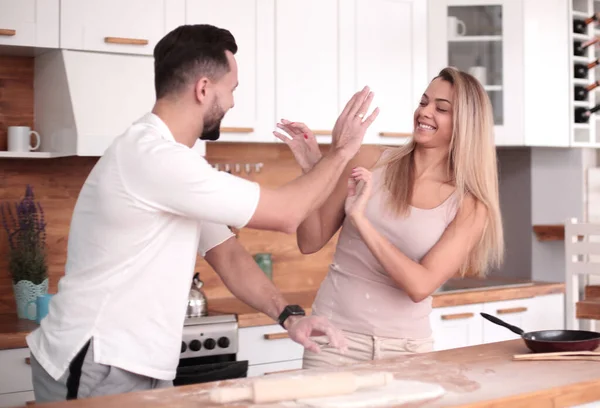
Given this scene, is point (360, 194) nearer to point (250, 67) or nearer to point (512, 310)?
point (250, 67)

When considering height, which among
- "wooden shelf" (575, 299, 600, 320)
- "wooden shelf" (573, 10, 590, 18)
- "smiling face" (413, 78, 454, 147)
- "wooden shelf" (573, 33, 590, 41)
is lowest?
"wooden shelf" (575, 299, 600, 320)

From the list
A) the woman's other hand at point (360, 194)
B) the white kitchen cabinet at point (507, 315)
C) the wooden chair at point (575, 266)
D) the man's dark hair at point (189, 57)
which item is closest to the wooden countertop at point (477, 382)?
the woman's other hand at point (360, 194)

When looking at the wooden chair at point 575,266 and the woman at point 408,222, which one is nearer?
the woman at point 408,222

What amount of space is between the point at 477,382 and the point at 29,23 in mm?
2282

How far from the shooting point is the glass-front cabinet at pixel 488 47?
4.70m

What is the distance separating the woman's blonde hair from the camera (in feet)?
8.77

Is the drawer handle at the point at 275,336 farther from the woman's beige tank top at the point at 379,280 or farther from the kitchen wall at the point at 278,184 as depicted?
the woman's beige tank top at the point at 379,280

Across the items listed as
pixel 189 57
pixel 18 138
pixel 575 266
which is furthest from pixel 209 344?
pixel 575 266

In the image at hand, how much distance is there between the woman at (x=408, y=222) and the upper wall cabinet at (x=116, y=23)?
1.27 metres

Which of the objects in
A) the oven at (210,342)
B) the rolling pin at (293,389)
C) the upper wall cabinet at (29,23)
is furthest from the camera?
the oven at (210,342)

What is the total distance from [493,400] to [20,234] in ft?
7.83

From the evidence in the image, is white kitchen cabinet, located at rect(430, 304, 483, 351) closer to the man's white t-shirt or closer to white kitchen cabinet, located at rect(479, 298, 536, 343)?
white kitchen cabinet, located at rect(479, 298, 536, 343)

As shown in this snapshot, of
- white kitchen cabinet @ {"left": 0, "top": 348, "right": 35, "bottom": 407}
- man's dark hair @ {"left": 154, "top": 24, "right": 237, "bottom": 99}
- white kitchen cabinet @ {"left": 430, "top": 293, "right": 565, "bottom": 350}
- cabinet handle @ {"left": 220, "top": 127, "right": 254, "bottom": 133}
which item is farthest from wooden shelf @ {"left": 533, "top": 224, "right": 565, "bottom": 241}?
man's dark hair @ {"left": 154, "top": 24, "right": 237, "bottom": 99}

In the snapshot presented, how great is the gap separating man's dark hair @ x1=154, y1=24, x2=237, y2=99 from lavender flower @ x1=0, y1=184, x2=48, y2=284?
170cm
